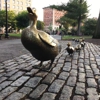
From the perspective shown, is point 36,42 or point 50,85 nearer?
point 50,85

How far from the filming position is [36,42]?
3846 mm

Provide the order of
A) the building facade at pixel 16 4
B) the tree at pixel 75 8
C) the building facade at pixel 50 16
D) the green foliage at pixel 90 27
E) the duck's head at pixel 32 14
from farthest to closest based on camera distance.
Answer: the building facade at pixel 50 16 < the building facade at pixel 16 4 < the green foliage at pixel 90 27 < the tree at pixel 75 8 < the duck's head at pixel 32 14

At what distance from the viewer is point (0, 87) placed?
339cm

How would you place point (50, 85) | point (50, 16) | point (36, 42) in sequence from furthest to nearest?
point (50, 16), point (36, 42), point (50, 85)

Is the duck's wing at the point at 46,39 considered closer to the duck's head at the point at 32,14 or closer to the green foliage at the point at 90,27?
the duck's head at the point at 32,14

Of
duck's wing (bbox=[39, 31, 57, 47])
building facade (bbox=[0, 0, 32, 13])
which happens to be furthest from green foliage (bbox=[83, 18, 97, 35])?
building facade (bbox=[0, 0, 32, 13])

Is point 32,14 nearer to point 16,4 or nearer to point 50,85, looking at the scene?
point 50,85

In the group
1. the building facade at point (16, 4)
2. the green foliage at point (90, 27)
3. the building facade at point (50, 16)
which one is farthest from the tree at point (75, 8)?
the building facade at point (50, 16)

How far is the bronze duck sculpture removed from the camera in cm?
383

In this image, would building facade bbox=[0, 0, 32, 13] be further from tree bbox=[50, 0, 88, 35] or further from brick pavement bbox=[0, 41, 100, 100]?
brick pavement bbox=[0, 41, 100, 100]

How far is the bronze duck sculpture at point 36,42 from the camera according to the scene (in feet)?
12.6

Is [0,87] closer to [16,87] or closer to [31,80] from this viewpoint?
[16,87]

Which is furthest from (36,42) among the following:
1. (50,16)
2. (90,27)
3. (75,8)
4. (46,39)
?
(50,16)

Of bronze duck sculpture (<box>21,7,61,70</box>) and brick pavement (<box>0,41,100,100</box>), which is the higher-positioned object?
bronze duck sculpture (<box>21,7,61,70</box>)
